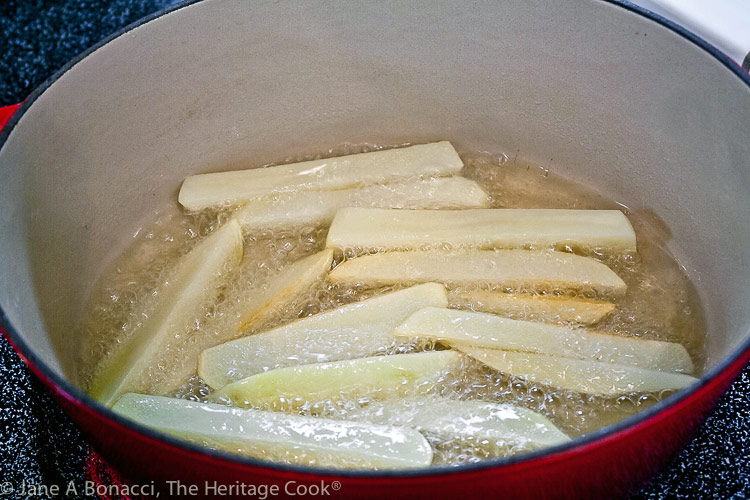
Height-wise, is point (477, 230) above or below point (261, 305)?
above

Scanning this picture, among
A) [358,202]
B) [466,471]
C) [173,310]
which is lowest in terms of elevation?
[173,310]

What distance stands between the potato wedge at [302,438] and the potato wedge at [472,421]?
48 mm

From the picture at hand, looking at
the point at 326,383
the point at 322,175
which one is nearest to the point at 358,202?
the point at 322,175

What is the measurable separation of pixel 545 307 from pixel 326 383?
0.26 meters

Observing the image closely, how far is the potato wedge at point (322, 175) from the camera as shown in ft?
3.17

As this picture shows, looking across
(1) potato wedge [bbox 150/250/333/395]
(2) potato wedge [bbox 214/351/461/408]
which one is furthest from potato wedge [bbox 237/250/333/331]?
(2) potato wedge [bbox 214/351/461/408]

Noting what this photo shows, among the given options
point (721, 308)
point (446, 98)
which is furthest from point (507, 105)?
point (721, 308)

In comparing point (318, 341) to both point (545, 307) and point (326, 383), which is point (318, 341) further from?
point (545, 307)

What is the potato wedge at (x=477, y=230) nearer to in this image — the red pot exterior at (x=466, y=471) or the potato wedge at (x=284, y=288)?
the potato wedge at (x=284, y=288)

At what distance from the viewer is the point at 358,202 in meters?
0.94

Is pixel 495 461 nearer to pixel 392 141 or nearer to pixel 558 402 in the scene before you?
pixel 558 402

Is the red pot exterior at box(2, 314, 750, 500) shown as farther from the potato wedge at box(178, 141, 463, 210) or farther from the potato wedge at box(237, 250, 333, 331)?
the potato wedge at box(178, 141, 463, 210)

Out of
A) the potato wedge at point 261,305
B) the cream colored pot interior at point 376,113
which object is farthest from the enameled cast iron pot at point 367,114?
the potato wedge at point 261,305

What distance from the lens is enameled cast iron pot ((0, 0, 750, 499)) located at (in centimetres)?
82
